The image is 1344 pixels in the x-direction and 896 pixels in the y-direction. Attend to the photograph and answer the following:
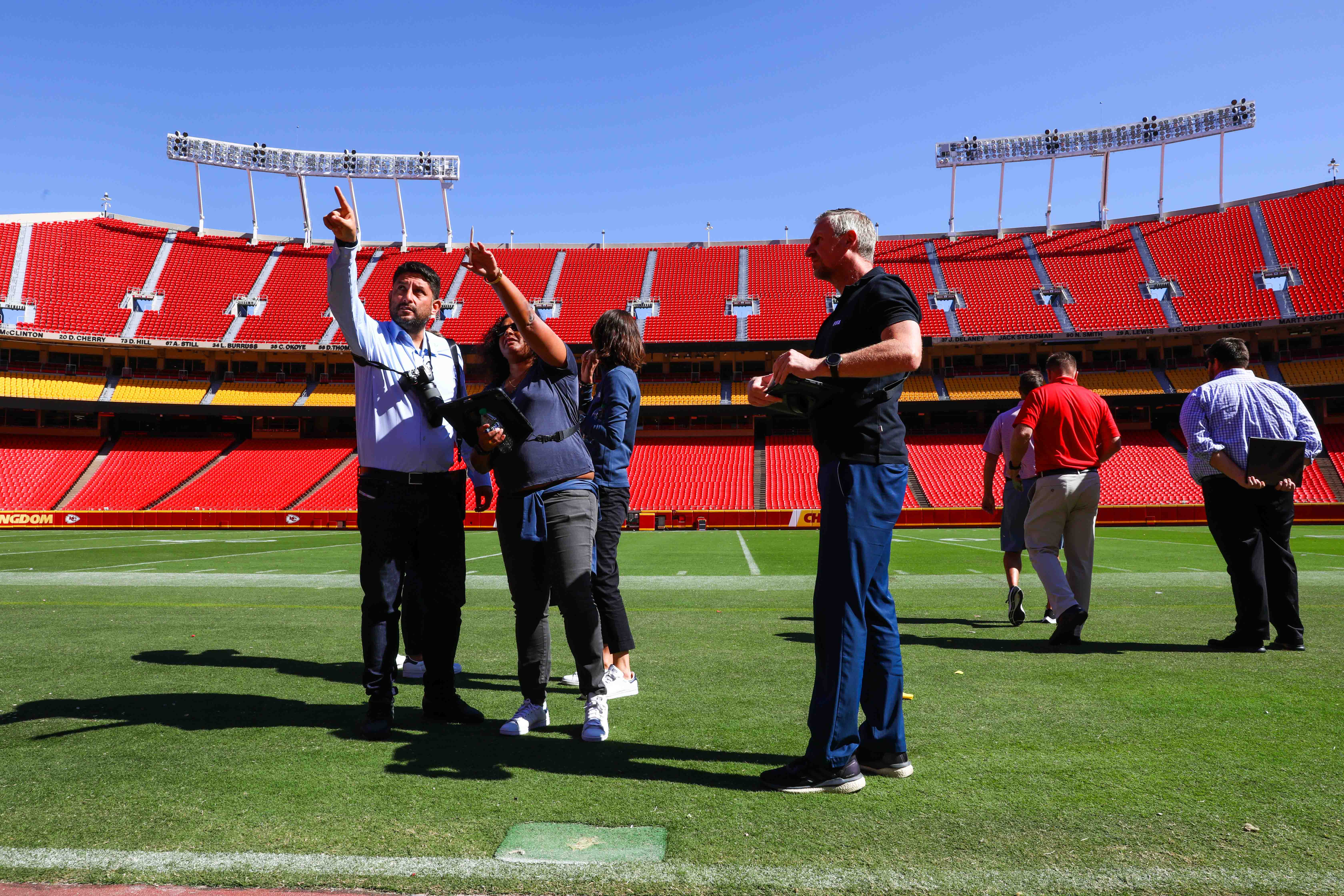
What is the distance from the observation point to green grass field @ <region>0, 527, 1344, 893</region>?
2.14 meters

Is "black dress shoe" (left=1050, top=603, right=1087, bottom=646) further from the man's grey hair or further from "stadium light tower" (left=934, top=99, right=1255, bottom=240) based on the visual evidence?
"stadium light tower" (left=934, top=99, right=1255, bottom=240)

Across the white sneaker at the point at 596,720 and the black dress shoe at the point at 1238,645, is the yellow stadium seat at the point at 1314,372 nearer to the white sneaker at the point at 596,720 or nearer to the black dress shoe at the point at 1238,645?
the black dress shoe at the point at 1238,645

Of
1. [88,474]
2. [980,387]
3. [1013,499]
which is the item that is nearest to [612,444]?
[1013,499]

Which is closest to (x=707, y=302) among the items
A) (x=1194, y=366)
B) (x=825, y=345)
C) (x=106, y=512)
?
(x=1194, y=366)

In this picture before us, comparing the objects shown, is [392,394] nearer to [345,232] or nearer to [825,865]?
[345,232]

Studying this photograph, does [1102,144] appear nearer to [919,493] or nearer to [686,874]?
[919,493]

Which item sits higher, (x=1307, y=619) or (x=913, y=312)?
(x=913, y=312)

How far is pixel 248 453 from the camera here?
38812mm

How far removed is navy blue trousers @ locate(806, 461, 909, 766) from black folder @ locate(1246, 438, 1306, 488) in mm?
3646

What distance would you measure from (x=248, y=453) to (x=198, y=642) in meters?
37.3

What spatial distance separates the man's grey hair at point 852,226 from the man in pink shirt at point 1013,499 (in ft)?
12.8

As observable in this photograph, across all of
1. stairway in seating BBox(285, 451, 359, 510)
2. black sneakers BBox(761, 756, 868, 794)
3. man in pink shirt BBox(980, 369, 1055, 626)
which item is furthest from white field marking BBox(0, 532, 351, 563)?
black sneakers BBox(761, 756, 868, 794)

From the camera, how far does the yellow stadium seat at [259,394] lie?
40469mm

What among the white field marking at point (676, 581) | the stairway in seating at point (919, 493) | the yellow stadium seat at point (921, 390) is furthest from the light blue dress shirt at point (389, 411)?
the yellow stadium seat at point (921, 390)
